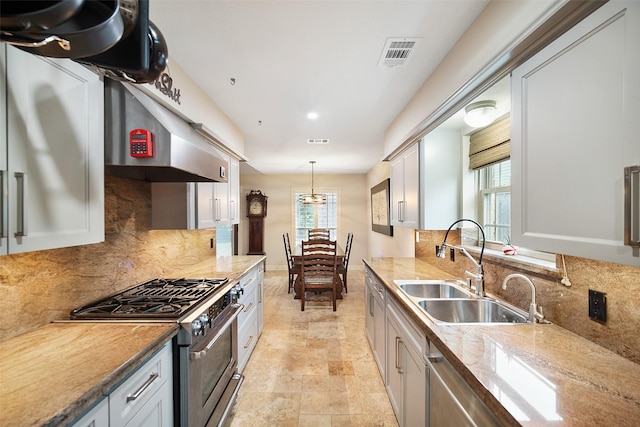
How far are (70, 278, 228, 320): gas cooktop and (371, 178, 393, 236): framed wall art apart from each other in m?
3.39

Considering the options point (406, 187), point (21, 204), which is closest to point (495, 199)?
point (406, 187)

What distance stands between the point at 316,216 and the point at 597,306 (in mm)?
6166

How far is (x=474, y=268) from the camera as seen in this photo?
2.10 metres

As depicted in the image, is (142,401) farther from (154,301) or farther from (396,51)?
(396,51)

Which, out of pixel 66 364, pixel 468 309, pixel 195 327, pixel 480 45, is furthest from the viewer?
pixel 468 309

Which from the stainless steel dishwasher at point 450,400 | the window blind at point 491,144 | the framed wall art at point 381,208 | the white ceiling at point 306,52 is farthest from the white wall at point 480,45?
the framed wall art at point 381,208

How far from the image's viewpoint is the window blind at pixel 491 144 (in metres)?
2.00

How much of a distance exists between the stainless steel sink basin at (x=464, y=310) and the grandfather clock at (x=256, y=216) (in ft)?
17.4

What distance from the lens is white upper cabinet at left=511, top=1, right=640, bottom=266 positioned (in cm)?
Result: 78

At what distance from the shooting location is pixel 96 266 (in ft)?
5.35

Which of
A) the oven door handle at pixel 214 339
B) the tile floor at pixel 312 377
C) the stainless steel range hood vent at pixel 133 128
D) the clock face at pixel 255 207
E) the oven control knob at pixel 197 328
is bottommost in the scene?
the tile floor at pixel 312 377

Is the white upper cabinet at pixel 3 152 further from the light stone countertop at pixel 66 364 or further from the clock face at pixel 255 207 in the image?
the clock face at pixel 255 207

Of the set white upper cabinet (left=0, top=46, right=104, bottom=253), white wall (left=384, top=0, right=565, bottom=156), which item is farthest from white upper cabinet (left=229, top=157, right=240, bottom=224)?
white wall (left=384, top=0, right=565, bottom=156)

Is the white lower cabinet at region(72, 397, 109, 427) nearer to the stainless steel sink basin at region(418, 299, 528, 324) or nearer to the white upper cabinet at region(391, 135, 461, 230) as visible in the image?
the stainless steel sink basin at region(418, 299, 528, 324)
